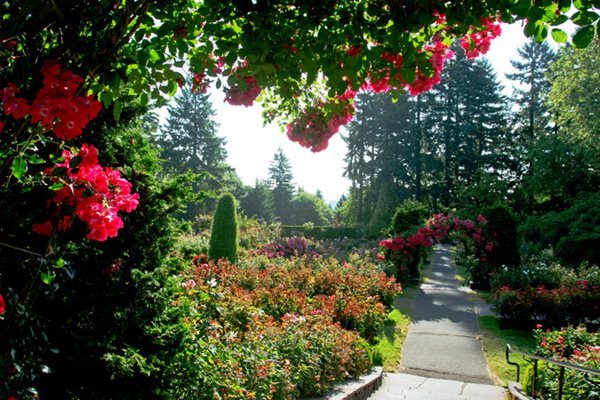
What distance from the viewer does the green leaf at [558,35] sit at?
1806 mm

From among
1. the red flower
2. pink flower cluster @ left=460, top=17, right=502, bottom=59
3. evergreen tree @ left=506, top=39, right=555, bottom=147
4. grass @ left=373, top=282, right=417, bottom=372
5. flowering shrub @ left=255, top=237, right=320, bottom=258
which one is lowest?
grass @ left=373, top=282, right=417, bottom=372

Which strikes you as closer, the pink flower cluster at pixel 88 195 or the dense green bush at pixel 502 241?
the pink flower cluster at pixel 88 195

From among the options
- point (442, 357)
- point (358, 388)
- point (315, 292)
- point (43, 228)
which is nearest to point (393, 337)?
point (442, 357)

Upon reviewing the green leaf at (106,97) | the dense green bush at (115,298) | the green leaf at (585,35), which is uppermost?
the green leaf at (585,35)

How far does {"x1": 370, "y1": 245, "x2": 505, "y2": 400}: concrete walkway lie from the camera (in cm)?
539

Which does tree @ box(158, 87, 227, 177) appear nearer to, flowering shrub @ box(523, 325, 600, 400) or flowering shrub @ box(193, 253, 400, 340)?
flowering shrub @ box(193, 253, 400, 340)

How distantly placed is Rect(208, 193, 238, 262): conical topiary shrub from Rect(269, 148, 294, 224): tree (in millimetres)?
35909

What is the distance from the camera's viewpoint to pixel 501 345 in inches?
300

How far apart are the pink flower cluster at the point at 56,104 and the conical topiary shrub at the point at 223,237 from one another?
11.0 metres

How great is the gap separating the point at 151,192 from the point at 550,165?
23.0 meters

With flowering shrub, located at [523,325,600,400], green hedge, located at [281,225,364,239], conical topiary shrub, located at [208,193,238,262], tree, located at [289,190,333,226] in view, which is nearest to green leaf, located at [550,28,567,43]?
flowering shrub, located at [523,325,600,400]

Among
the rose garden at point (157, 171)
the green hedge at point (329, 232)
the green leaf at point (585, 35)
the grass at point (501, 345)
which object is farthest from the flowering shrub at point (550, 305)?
the green hedge at point (329, 232)

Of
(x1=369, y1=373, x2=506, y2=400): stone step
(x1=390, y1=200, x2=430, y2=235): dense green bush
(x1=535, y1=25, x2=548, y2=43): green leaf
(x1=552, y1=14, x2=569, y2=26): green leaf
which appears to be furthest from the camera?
(x1=390, y1=200, x2=430, y2=235): dense green bush

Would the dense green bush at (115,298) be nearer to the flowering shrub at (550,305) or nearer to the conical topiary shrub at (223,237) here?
the flowering shrub at (550,305)
